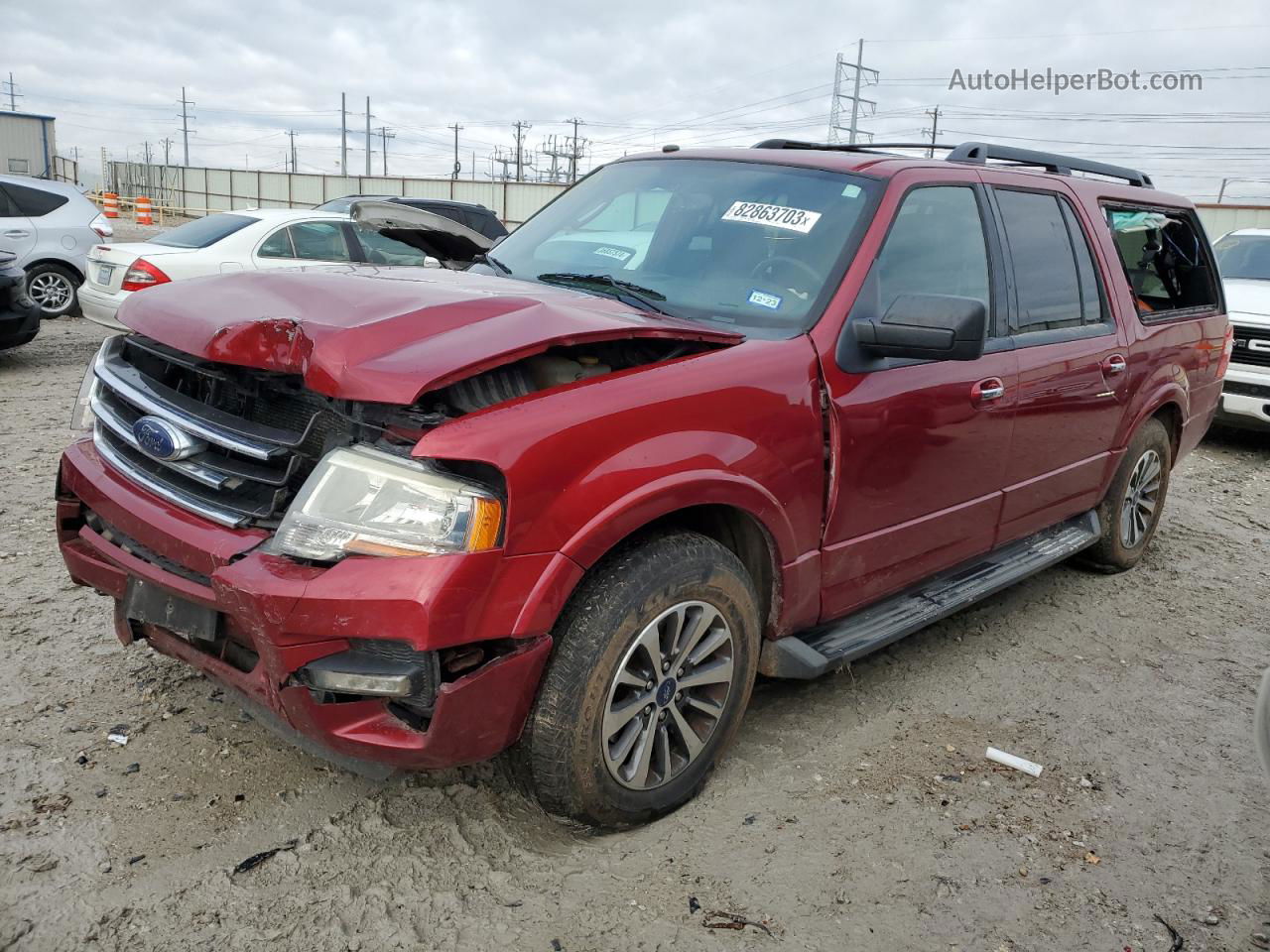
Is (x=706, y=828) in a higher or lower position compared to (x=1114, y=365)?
lower

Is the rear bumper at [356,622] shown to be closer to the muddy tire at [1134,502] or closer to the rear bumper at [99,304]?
the muddy tire at [1134,502]

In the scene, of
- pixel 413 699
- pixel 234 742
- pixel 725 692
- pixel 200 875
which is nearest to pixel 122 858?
pixel 200 875

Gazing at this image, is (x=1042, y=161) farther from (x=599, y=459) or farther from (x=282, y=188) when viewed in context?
(x=282, y=188)

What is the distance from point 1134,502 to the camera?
16.9 ft

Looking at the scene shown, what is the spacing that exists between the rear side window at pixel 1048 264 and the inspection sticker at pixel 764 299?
1.18 m

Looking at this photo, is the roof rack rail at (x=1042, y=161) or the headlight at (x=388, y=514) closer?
the headlight at (x=388, y=514)

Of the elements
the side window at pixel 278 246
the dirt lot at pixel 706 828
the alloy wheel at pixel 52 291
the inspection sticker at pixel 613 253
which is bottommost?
the dirt lot at pixel 706 828

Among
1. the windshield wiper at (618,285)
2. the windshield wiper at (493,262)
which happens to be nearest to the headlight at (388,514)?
the windshield wiper at (618,285)

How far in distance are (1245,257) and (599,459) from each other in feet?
31.6

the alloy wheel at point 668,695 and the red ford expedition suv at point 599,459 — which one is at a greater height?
the red ford expedition suv at point 599,459

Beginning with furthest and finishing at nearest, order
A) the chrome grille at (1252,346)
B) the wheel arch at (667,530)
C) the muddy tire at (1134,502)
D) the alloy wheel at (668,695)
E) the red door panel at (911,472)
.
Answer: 1. the chrome grille at (1252,346)
2. the muddy tire at (1134,502)
3. the red door panel at (911,472)
4. the alloy wheel at (668,695)
5. the wheel arch at (667,530)

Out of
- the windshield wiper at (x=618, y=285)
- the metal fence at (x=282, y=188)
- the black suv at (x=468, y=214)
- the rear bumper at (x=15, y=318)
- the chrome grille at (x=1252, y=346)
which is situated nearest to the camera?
the windshield wiper at (x=618, y=285)

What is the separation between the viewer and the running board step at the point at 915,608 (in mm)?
3123

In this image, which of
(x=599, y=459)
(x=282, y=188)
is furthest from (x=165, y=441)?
(x=282, y=188)
